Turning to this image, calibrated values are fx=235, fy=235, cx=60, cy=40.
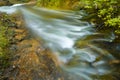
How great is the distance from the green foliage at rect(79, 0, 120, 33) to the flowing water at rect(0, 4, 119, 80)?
0.28 metres

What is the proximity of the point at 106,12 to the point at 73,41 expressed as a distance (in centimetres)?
136

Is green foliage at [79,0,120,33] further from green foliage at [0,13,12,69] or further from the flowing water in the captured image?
green foliage at [0,13,12,69]

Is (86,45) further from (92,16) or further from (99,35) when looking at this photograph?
(92,16)

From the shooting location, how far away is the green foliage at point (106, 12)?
611cm

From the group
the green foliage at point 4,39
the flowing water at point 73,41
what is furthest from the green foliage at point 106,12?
the green foliage at point 4,39

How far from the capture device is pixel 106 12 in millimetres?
6645

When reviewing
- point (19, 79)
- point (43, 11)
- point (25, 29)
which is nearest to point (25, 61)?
point (19, 79)

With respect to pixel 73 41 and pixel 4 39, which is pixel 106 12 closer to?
pixel 73 41

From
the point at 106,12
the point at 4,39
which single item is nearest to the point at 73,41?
the point at 106,12

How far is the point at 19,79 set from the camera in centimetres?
463

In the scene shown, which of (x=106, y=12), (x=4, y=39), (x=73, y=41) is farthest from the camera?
(x=106, y=12)

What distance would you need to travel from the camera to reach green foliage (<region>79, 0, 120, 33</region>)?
6.11m

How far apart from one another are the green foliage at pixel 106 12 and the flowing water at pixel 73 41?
28 centimetres

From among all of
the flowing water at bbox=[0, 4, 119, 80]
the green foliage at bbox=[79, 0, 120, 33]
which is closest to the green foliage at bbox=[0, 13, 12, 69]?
the flowing water at bbox=[0, 4, 119, 80]
